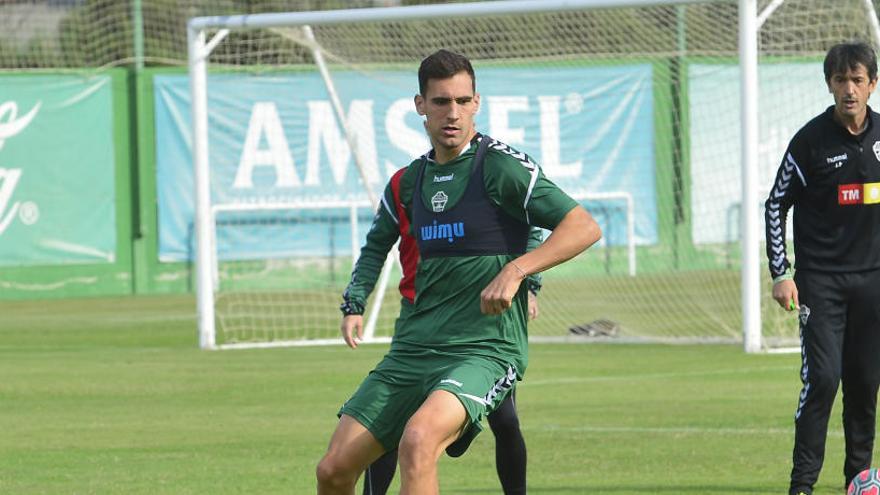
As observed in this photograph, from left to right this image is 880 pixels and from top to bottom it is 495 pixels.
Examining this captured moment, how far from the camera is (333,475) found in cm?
618

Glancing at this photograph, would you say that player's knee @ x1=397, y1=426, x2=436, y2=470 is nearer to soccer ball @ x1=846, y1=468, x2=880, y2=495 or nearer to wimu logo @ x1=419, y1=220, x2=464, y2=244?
wimu logo @ x1=419, y1=220, x2=464, y2=244

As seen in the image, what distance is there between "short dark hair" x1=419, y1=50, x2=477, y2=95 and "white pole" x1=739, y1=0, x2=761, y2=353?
982 cm

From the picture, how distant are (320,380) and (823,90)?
790 centimetres

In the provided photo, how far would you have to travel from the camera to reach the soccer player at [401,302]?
679 centimetres

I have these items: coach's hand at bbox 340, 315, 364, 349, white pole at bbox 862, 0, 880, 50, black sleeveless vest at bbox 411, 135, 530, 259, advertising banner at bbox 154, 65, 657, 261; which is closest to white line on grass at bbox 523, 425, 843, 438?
coach's hand at bbox 340, 315, 364, 349


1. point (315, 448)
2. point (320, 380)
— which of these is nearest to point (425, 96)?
point (315, 448)

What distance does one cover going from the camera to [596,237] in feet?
20.6

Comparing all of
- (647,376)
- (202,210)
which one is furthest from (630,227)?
(647,376)

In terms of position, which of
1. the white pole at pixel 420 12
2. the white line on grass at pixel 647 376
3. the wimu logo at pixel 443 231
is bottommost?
the white line on grass at pixel 647 376

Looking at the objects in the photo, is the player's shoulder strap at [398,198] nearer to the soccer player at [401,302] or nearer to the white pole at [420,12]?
the soccer player at [401,302]

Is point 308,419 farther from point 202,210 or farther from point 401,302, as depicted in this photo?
point 202,210

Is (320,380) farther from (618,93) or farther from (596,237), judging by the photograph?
(618,93)

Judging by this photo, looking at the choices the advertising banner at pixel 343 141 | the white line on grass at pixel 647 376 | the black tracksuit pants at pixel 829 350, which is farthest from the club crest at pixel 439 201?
the advertising banner at pixel 343 141

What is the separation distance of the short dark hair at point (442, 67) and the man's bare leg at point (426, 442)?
1.24 m
